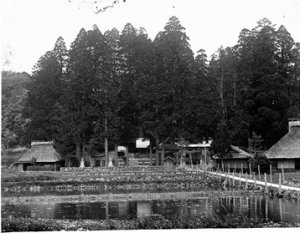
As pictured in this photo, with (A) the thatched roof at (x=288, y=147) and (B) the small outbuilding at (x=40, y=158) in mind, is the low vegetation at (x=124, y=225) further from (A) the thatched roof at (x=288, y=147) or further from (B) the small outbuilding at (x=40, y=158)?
(B) the small outbuilding at (x=40, y=158)

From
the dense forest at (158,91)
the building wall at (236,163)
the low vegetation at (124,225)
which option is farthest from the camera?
the building wall at (236,163)

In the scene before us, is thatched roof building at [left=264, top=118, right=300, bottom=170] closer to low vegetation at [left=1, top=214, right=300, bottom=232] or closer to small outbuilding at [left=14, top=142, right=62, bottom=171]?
small outbuilding at [left=14, top=142, right=62, bottom=171]

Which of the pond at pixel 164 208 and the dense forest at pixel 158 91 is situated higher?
the dense forest at pixel 158 91

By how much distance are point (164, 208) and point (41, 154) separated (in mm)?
18834

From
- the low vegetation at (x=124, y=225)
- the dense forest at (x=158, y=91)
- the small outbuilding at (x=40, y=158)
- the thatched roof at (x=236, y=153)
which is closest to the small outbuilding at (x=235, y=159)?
the thatched roof at (x=236, y=153)

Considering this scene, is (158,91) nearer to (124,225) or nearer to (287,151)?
(287,151)

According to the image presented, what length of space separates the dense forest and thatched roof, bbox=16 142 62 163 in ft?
1.87

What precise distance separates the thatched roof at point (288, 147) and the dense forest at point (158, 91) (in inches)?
38.8

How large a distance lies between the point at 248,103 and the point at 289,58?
13.3 ft

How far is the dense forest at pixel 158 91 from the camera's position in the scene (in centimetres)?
3070

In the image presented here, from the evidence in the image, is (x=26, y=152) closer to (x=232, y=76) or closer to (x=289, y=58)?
(x=232, y=76)

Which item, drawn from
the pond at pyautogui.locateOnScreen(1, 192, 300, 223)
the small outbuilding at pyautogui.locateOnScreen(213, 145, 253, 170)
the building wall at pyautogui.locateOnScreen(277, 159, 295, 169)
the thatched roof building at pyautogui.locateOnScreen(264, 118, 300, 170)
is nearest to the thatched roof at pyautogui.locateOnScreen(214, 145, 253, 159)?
the small outbuilding at pyautogui.locateOnScreen(213, 145, 253, 170)

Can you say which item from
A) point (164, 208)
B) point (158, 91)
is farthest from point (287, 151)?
point (164, 208)

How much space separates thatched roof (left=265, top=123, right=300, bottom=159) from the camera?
95.3ft
